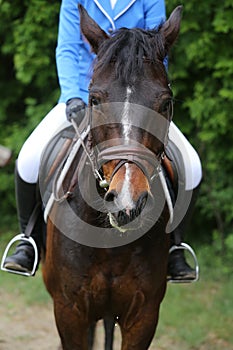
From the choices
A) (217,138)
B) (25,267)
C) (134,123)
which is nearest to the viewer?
(134,123)

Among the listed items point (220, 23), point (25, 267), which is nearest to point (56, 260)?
point (25, 267)

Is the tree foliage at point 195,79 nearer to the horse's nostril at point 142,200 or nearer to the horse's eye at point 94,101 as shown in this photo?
the horse's eye at point 94,101

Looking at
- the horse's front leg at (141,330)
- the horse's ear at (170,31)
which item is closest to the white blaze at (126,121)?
the horse's ear at (170,31)

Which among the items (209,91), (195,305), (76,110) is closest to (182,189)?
(76,110)

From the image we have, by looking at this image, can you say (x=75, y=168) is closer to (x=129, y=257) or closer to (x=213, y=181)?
(x=129, y=257)

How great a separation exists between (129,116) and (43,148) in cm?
150

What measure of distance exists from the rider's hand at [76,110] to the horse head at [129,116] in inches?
23.8

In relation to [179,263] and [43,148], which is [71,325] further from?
[43,148]

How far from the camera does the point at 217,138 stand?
8008 mm

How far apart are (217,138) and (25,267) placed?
3.55 metres

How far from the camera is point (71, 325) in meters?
4.23

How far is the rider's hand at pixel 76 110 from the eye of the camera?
4348mm

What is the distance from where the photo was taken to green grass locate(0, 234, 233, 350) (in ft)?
21.5

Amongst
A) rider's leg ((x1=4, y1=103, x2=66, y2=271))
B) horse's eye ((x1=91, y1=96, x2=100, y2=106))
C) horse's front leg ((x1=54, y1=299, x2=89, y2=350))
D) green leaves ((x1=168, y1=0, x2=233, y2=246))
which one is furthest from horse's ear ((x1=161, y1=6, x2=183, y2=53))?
green leaves ((x1=168, y1=0, x2=233, y2=246))
